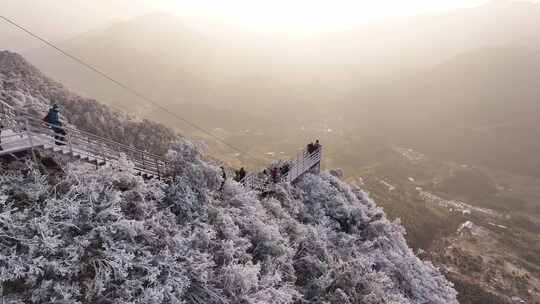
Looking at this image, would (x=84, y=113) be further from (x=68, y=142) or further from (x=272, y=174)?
(x=68, y=142)

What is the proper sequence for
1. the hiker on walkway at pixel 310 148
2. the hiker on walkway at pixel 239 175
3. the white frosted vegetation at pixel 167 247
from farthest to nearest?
the hiker on walkway at pixel 310 148 → the hiker on walkway at pixel 239 175 → the white frosted vegetation at pixel 167 247

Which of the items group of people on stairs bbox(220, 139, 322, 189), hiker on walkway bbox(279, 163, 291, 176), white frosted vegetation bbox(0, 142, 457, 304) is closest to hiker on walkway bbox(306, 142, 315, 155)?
group of people on stairs bbox(220, 139, 322, 189)

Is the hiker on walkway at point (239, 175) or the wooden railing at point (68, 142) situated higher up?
the wooden railing at point (68, 142)

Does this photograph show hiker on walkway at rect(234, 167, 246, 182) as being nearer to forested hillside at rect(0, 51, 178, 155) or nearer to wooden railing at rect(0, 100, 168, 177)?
wooden railing at rect(0, 100, 168, 177)

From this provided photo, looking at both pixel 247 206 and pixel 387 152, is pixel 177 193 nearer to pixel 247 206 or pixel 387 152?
pixel 247 206

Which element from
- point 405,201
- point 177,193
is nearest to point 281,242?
point 177,193

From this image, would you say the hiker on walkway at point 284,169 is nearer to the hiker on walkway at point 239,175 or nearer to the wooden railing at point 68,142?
the hiker on walkway at point 239,175

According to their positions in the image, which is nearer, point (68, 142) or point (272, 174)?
point (68, 142)

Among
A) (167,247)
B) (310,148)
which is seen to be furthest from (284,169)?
(167,247)

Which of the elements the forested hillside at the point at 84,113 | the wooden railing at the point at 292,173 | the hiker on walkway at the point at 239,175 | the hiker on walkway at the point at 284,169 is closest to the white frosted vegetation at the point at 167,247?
the wooden railing at the point at 292,173
